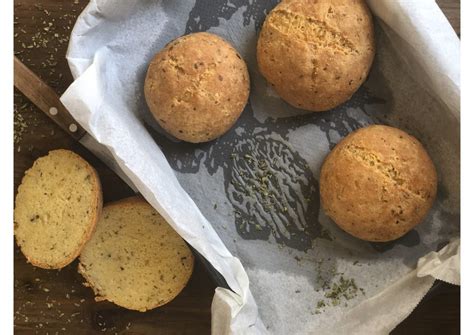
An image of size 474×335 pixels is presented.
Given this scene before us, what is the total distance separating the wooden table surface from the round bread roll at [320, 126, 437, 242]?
0.33 m

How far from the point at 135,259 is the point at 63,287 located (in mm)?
259

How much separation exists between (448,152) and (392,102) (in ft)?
0.74

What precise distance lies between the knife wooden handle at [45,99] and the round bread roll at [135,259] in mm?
279

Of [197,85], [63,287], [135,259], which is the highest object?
[197,85]

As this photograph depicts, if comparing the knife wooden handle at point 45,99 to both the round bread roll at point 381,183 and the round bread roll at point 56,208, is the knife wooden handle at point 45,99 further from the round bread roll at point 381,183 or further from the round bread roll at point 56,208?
the round bread roll at point 381,183

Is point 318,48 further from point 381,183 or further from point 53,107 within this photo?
point 53,107

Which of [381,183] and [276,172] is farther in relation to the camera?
[276,172]

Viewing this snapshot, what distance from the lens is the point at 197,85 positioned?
172 centimetres

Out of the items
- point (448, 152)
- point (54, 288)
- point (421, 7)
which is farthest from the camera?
point (54, 288)

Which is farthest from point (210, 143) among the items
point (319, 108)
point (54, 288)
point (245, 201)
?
point (54, 288)

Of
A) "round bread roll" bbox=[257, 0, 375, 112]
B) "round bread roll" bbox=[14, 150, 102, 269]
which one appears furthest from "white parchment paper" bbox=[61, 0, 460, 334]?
"round bread roll" bbox=[14, 150, 102, 269]

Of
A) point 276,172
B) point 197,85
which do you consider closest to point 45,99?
point 197,85

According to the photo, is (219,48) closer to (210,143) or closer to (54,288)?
(210,143)

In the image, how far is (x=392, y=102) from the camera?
1.87m
